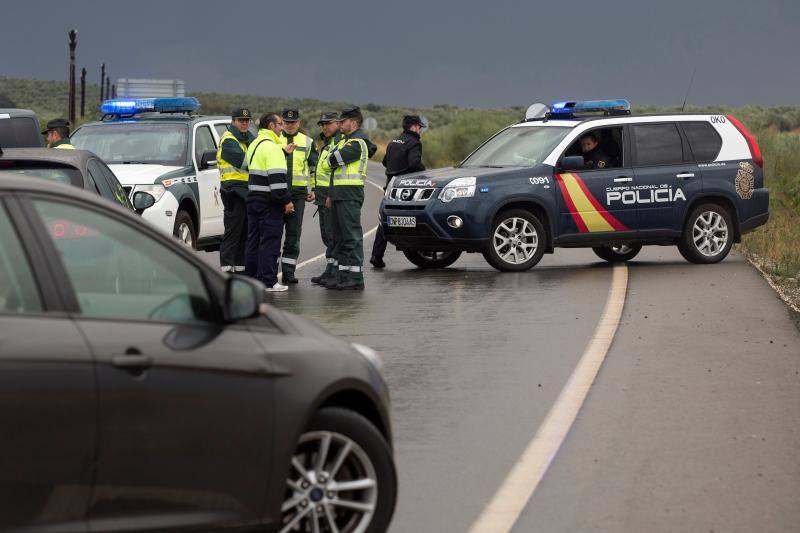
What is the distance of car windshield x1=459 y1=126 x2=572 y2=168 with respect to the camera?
19016 mm

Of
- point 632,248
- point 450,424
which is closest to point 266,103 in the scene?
point 632,248

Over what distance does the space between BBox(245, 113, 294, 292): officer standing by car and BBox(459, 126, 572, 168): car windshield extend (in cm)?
330

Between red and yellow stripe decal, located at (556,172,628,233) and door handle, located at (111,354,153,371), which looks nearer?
door handle, located at (111,354,153,371)

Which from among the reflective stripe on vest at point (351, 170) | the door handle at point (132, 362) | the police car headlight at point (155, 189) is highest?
the door handle at point (132, 362)

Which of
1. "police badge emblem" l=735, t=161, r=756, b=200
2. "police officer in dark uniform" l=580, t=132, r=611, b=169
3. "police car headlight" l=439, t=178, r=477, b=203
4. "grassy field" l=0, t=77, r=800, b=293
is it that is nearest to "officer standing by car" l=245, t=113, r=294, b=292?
"police car headlight" l=439, t=178, r=477, b=203

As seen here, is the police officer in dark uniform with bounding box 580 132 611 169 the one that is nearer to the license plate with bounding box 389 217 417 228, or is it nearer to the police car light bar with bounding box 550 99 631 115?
→ the police car light bar with bounding box 550 99 631 115

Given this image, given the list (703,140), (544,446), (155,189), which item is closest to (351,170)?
(155,189)

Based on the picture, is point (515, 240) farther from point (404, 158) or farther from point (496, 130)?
point (496, 130)

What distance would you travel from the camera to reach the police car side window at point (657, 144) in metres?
19.3

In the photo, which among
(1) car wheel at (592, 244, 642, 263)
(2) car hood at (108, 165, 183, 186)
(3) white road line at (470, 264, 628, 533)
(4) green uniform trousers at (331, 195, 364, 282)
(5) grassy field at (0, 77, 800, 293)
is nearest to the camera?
(3) white road line at (470, 264, 628, 533)

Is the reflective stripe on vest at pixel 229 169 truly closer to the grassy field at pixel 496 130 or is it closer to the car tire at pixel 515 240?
the car tire at pixel 515 240

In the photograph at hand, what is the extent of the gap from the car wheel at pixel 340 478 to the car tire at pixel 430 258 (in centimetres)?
1379

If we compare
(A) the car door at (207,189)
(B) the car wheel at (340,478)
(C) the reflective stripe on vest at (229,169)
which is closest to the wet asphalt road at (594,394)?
(B) the car wheel at (340,478)

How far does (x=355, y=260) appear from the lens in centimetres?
1695
